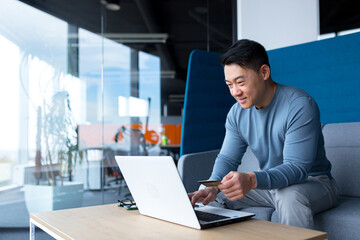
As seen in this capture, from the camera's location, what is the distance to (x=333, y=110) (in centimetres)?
252

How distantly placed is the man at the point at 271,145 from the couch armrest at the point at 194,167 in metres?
Result: 0.45

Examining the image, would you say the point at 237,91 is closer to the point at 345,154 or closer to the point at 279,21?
the point at 345,154

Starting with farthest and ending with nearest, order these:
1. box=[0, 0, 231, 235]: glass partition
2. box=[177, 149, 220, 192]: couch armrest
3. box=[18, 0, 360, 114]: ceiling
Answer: box=[18, 0, 360, 114]: ceiling, box=[0, 0, 231, 235]: glass partition, box=[177, 149, 220, 192]: couch armrest

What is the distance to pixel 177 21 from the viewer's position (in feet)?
13.3

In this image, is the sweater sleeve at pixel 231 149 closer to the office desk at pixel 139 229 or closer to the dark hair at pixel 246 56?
the dark hair at pixel 246 56

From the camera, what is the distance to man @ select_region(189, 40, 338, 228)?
1.35 meters

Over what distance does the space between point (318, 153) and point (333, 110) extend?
101 centimetres

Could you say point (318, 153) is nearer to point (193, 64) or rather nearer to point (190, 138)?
point (190, 138)

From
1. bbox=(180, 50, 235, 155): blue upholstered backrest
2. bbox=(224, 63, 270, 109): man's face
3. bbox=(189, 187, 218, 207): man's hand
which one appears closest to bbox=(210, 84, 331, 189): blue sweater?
bbox=(224, 63, 270, 109): man's face

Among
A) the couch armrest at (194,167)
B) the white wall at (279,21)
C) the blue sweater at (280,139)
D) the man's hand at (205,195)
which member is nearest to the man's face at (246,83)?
the blue sweater at (280,139)

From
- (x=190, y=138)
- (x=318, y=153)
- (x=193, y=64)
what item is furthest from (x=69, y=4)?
(x=318, y=153)

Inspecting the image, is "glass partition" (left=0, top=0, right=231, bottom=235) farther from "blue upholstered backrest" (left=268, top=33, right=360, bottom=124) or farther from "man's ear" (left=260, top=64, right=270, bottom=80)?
"man's ear" (left=260, top=64, right=270, bottom=80)

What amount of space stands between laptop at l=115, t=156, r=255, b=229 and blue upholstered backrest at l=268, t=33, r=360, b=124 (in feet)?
4.99

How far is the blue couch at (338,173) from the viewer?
1498mm
